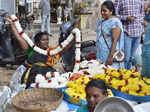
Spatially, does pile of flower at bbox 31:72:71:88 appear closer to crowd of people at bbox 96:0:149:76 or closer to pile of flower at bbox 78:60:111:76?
pile of flower at bbox 78:60:111:76

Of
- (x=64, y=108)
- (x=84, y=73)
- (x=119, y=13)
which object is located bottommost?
(x=64, y=108)

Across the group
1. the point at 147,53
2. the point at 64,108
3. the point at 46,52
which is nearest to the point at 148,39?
the point at 147,53

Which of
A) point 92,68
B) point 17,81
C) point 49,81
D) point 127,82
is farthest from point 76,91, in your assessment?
point 17,81

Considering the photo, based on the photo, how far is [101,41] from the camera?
12.7 feet

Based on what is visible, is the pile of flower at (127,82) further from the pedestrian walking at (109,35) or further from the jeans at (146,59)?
the pedestrian walking at (109,35)

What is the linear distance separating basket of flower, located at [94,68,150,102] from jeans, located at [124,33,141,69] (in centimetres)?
149

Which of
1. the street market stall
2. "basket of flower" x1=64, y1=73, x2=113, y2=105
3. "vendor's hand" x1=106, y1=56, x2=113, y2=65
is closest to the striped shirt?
"vendor's hand" x1=106, y1=56, x2=113, y2=65

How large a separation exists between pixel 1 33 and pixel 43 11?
5.66 metres

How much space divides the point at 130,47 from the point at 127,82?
1.80m

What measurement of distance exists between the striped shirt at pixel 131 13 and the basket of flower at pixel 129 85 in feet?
4.98

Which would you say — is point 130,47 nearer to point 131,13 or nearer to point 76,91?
point 131,13

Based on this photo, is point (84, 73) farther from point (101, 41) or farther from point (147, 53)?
point (147, 53)

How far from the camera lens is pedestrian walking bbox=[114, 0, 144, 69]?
174 inches

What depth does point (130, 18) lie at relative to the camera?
440cm
